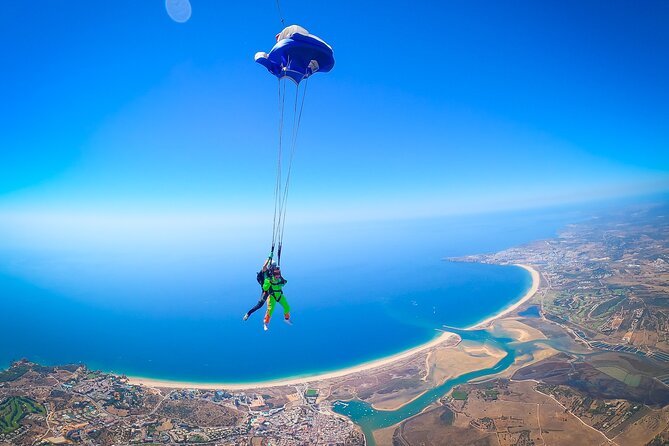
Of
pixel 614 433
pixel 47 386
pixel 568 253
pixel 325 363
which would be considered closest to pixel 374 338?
pixel 325 363

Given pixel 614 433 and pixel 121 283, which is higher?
pixel 121 283

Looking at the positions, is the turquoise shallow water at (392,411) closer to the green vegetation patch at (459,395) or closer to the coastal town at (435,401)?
the coastal town at (435,401)

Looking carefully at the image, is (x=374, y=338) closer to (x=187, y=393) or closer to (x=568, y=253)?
(x=187, y=393)

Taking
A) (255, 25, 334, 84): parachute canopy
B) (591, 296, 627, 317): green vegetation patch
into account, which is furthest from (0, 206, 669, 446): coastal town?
(255, 25, 334, 84): parachute canopy

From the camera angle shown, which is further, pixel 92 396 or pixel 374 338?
pixel 374 338

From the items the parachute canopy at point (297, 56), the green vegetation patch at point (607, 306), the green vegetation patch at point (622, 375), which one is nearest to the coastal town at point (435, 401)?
the green vegetation patch at point (622, 375)
